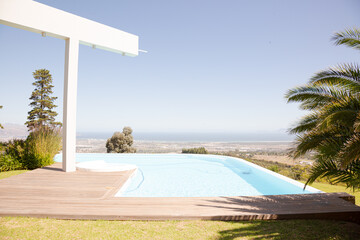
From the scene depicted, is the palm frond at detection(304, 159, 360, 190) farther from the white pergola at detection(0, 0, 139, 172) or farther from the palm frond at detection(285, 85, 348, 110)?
the white pergola at detection(0, 0, 139, 172)

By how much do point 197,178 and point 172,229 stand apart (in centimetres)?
447

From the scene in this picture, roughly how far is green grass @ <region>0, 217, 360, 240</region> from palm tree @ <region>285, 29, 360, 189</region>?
619 millimetres

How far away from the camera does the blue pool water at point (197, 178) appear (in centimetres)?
557

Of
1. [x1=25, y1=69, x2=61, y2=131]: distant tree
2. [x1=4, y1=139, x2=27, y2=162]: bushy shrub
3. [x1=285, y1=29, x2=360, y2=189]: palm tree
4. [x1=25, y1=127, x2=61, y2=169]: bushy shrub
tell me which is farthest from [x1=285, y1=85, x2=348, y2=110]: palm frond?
[x1=25, y1=69, x2=61, y2=131]: distant tree

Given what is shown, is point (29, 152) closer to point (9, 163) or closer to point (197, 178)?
point (9, 163)

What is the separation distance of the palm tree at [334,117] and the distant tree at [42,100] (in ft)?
56.4

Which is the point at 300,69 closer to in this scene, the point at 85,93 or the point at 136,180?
the point at 136,180

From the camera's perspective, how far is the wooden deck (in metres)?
3.01

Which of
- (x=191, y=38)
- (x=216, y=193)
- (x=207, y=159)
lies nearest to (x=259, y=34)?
(x=191, y=38)

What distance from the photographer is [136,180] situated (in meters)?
6.41

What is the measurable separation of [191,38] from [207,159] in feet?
40.9

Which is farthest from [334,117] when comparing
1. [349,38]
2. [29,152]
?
[29,152]

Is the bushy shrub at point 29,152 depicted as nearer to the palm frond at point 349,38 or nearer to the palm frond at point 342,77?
the palm frond at point 342,77

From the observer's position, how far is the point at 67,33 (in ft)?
17.7
